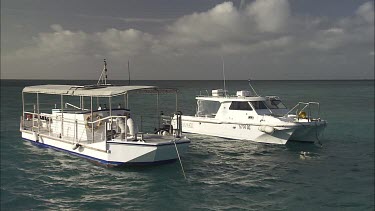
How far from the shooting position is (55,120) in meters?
19.8

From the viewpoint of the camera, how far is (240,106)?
2356 cm

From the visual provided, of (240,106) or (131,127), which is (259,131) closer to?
(240,106)

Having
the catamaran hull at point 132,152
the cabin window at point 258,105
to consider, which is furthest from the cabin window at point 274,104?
the catamaran hull at point 132,152

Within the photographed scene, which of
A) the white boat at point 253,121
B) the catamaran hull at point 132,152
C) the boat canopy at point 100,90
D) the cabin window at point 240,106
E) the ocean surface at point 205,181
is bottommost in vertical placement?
the ocean surface at point 205,181

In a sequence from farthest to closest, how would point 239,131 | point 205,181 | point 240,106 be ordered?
1. point 240,106
2. point 239,131
3. point 205,181

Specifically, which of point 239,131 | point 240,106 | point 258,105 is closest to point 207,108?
point 240,106

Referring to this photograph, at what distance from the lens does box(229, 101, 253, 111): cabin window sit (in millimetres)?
23203

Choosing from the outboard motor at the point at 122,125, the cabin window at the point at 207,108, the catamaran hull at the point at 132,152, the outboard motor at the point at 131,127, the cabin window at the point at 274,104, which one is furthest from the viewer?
the cabin window at the point at 207,108

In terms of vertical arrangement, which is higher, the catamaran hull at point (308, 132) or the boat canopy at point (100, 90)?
the boat canopy at point (100, 90)

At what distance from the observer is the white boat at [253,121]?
21381mm

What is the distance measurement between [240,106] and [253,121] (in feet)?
5.07

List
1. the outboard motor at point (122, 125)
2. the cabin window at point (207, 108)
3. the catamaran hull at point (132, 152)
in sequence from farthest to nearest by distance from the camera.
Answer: the cabin window at point (207, 108) < the outboard motor at point (122, 125) < the catamaran hull at point (132, 152)

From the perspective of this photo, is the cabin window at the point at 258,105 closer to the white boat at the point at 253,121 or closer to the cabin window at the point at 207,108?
the white boat at the point at 253,121

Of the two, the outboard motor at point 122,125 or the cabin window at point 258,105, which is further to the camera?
the cabin window at point 258,105
